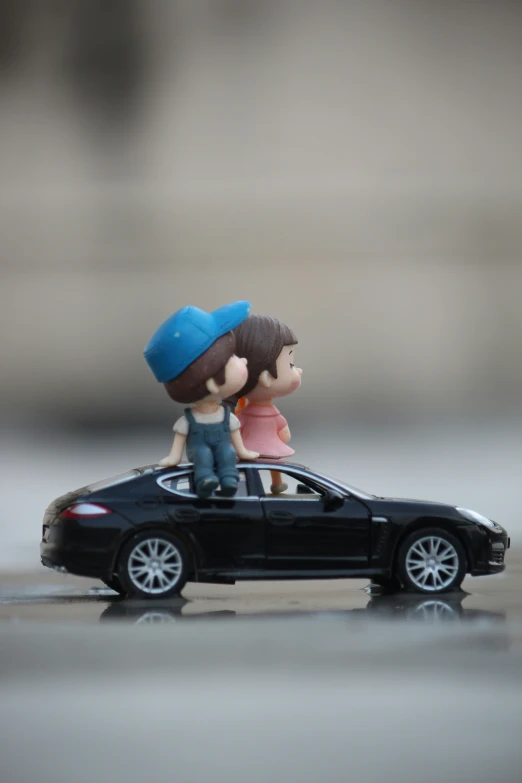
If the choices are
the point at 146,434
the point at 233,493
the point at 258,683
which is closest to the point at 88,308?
the point at 146,434

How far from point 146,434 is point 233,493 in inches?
859

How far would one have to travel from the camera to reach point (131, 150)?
32344 mm

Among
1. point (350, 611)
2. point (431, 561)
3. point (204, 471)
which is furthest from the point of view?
point (431, 561)

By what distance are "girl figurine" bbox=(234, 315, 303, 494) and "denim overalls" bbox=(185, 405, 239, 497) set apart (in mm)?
778

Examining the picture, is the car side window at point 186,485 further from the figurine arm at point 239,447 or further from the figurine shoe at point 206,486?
the figurine arm at point 239,447

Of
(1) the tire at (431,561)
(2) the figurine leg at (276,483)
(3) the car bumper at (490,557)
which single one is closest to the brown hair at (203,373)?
(2) the figurine leg at (276,483)

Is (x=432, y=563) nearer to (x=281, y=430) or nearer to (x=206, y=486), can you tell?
(x=206, y=486)

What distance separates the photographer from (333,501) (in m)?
10.0

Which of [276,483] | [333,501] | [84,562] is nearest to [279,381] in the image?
[276,483]

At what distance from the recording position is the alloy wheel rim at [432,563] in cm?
1006

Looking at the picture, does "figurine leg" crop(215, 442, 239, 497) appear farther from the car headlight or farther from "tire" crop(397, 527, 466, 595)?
the car headlight

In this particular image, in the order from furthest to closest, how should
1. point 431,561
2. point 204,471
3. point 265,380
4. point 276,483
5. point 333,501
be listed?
point 265,380
point 276,483
point 431,561
point 333,501
point 204,471

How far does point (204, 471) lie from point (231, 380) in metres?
0.92

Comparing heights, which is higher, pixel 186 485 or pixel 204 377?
pixel 204 377
